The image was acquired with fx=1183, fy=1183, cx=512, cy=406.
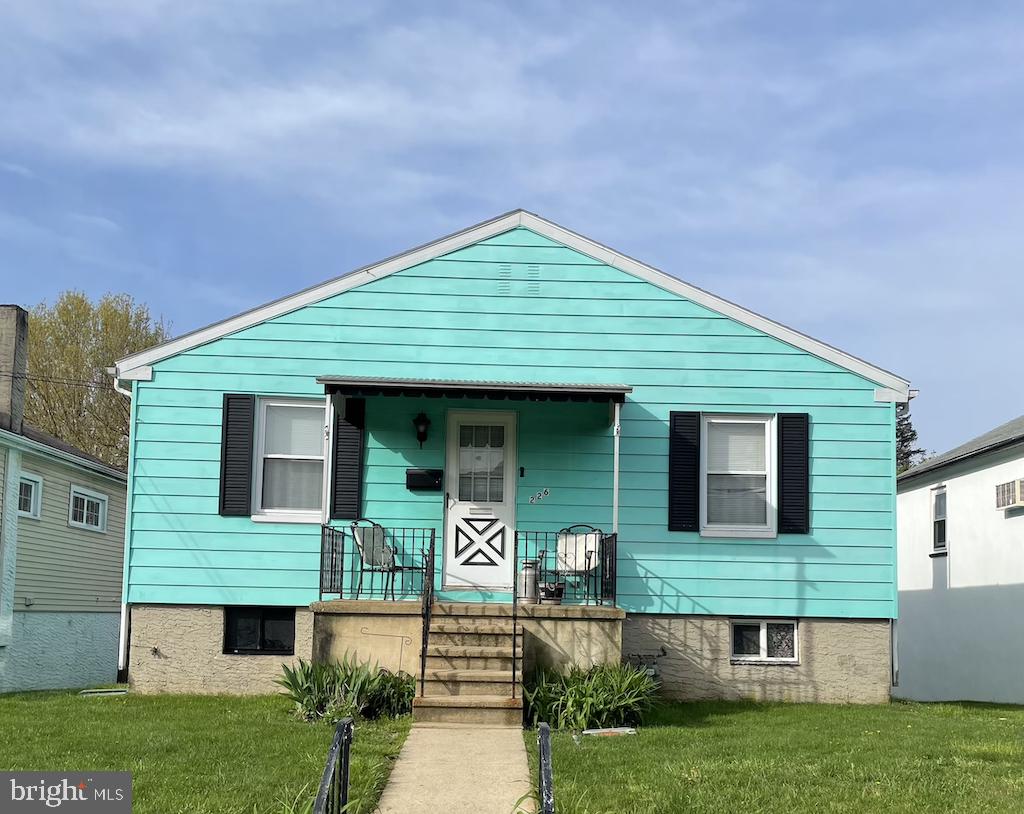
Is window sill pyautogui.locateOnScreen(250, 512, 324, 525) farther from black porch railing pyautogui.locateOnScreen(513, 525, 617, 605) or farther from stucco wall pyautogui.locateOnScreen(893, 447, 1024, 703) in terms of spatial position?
stucco wall pyautogui.locateOnScreen(893, 447, 1024, 703)

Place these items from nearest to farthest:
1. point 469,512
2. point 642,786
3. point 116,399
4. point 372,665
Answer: point 642,786
point 372,665
point 469,512
point 116,399

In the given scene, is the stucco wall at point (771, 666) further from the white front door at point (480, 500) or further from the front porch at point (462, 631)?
the white front door at point (480, 500)

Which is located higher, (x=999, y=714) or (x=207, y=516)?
(x=207, y=516)

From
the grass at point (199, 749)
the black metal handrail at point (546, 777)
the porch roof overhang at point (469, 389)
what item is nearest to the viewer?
the black metal handrail at point (546, 777)

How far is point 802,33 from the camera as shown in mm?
11812

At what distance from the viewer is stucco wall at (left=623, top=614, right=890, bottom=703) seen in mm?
12922

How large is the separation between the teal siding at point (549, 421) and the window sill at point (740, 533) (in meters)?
0.09

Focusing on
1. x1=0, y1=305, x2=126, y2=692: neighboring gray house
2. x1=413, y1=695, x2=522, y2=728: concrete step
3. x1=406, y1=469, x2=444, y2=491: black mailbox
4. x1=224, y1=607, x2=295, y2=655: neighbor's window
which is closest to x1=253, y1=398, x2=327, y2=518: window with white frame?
x1=406, y1=469, x2=444, y2=491: black mailbox

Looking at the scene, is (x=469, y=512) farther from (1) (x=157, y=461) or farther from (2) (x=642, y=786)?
(2) (x=642, y=786)

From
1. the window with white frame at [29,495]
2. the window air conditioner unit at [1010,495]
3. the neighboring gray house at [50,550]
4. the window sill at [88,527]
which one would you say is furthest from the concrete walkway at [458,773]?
the window sill at [88,527]

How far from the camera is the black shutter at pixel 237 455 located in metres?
13.0

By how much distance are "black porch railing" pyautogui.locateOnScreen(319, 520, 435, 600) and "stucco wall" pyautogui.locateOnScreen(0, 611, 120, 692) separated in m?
9.25

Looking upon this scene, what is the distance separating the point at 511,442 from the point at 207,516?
3.45m

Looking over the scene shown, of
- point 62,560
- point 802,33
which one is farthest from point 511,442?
point 62,560
